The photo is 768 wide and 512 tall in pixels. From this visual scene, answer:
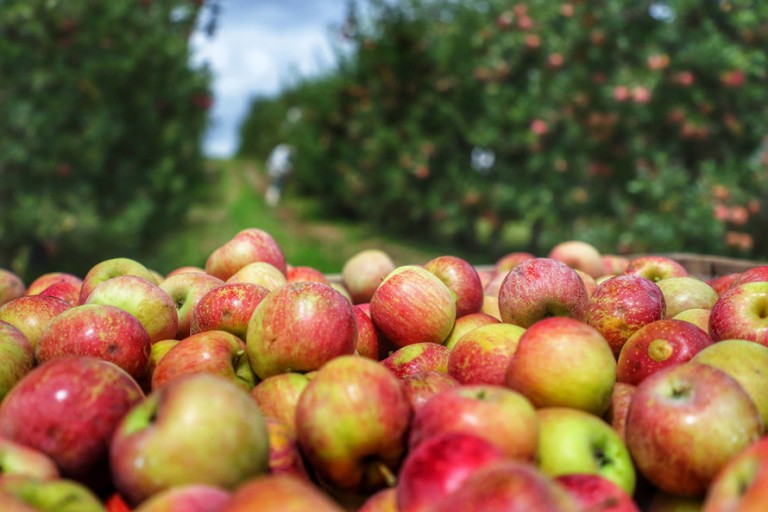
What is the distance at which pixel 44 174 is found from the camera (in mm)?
7098

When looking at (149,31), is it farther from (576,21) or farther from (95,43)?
(576,21)

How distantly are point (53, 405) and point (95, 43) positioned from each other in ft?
23.0

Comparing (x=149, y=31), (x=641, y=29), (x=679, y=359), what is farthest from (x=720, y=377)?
(x=149, y=31)

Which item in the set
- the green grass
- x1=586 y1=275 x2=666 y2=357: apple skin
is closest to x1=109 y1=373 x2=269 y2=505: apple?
x1=586 y1=275 x2=666 y2=357: apple skin

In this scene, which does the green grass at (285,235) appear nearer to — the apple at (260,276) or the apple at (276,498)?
the apple at (260,276)

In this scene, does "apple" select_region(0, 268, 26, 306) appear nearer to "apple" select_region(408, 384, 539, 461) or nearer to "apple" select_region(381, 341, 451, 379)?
"apple" select_region(381, 341, 451, 379)

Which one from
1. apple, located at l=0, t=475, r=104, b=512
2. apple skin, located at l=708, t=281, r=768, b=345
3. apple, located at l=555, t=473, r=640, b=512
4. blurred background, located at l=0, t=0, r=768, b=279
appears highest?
apple, located at l=0, t=475, r=104, b=512

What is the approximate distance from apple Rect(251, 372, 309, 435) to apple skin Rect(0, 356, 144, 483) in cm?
36

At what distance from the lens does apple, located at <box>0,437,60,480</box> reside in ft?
4.88

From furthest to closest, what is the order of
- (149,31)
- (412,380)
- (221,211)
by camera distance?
(221,211) → (149,31) → (412,380)

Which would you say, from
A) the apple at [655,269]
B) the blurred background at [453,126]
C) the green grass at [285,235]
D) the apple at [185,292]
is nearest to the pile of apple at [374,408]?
the apple at [185,292]

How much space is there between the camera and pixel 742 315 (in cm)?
218

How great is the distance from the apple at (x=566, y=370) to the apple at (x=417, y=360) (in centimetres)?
42

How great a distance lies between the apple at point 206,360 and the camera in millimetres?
2016
